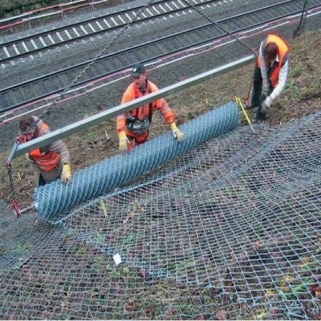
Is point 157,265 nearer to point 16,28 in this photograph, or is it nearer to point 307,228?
point 307,228

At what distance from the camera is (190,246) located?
5035 millimetres

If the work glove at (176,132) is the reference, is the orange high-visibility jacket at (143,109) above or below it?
above

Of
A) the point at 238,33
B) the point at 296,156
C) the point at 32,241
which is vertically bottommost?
the point at 238,33

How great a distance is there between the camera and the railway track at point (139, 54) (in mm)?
12117

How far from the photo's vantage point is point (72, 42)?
14.0 meters

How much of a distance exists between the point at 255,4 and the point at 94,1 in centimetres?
564

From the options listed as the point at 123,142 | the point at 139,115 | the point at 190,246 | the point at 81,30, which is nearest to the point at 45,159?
the point at 123,142

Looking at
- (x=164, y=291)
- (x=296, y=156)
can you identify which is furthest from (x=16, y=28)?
(x=164, y=291)

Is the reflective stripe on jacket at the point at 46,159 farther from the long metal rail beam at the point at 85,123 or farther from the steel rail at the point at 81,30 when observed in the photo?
the steel rail at the point at 81,30

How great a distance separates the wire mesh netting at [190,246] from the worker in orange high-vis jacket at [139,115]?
0.66 m

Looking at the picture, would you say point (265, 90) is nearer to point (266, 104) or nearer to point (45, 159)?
point (266, 104)

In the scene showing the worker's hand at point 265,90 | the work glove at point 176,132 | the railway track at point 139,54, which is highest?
the work glove at point 176,132

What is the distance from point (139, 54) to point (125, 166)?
24.8 feet

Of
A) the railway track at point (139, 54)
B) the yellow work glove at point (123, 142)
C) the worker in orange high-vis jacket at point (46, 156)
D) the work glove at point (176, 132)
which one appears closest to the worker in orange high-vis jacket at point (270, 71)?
the work glove at point (176, 132)
